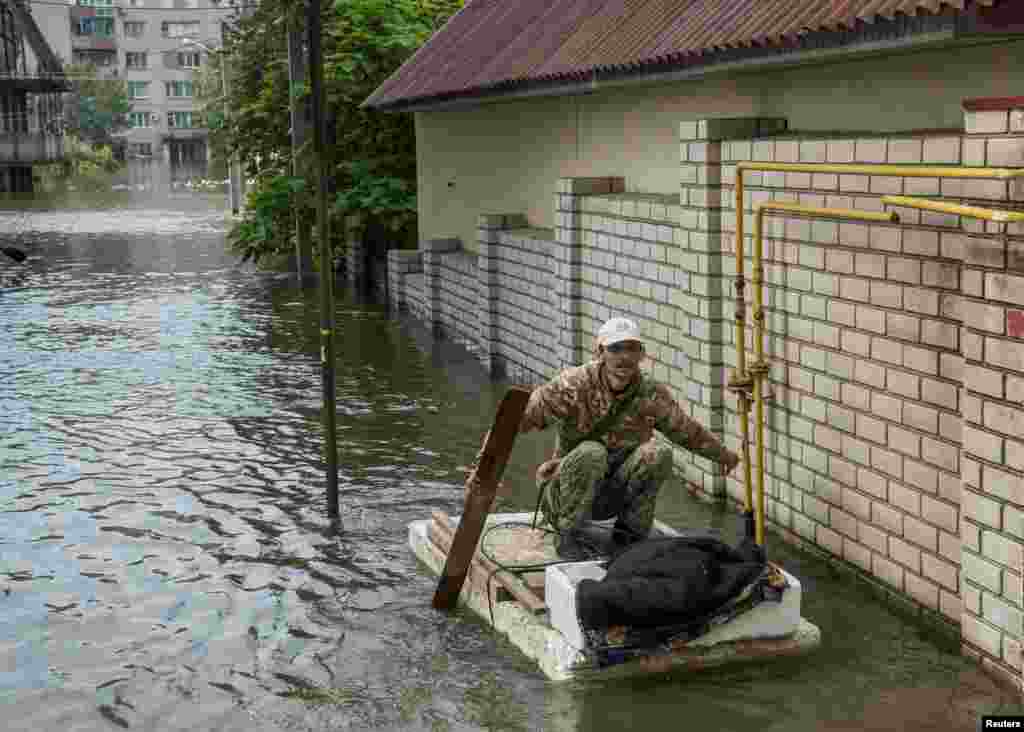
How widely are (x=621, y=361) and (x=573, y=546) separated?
3.43 ft

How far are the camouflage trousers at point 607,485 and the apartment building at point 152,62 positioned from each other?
114 metres

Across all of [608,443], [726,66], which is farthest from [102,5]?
[608,443]

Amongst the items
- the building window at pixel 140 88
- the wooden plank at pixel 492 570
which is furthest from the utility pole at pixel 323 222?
the building window at pixel 140 88

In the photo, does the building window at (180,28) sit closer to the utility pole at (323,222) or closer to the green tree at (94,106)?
the green tree at (94,106)

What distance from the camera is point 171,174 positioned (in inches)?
3679

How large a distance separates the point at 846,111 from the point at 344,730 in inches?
215

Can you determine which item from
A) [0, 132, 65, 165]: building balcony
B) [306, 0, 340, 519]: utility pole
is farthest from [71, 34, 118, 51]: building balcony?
[306, 0, 340, 519]: utility pole

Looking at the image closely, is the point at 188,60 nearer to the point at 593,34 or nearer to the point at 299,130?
the point at 299,130

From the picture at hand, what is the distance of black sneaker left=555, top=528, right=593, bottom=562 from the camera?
25.4 feet

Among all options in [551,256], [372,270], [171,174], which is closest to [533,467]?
[551,256]

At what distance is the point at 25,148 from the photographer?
233ft

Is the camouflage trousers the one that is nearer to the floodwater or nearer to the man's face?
the man's face

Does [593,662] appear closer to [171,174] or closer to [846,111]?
[846,111]

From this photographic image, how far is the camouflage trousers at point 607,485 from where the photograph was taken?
761cm
